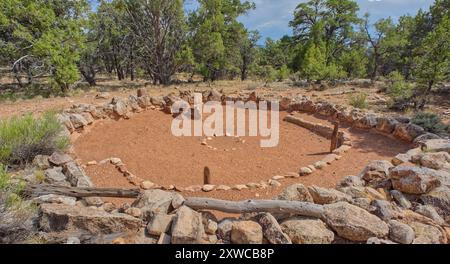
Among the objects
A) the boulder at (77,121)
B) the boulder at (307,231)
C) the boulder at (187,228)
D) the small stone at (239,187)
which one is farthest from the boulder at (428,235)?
the boulder at (77,121)

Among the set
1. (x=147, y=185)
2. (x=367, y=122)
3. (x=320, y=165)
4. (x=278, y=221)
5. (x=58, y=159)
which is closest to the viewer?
(x=278, y=221)

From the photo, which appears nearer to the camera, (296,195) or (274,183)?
(296,195)

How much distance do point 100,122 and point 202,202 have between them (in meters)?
6.79

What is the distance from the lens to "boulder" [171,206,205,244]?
2252 mm

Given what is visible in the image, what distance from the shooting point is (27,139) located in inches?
Answer: 183

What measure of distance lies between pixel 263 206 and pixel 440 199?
2.13 m

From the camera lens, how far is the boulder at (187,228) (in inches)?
88.7

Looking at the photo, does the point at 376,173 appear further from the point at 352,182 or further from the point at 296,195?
the point at 296,195

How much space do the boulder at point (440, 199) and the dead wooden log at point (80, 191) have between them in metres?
3.67

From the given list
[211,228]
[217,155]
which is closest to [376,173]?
[211,228]

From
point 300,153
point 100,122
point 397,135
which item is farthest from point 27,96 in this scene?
point 397,135

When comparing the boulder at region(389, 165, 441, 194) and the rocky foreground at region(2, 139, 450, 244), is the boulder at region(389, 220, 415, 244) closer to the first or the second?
the rocky foreground at region(2, 139, 450, 244)

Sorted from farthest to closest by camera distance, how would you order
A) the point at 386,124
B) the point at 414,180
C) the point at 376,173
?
the point at 386,124
the point at 376,173
the point at 414,180
